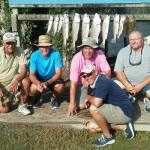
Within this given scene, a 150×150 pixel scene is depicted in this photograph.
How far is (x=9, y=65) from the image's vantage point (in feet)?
26.2

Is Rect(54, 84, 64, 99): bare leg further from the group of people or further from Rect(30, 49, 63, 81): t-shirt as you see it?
Rect(30, 49, 63, 81): t-shirt

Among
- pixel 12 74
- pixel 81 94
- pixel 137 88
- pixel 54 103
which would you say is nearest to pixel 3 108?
pixel 12 74

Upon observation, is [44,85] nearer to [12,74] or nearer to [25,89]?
[25,89]

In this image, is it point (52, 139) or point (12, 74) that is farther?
point (12, 74)

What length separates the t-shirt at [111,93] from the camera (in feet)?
22.1

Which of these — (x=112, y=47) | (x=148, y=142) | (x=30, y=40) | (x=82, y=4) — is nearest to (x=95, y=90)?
(x=148, y=142)

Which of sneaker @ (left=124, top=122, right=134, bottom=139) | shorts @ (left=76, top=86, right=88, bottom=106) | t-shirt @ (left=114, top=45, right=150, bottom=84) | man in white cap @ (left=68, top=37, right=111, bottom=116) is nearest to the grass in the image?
sneaker @ (left=124, top=122, right=134, bottom=139)

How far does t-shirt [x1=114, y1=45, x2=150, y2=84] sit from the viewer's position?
775 centimetres

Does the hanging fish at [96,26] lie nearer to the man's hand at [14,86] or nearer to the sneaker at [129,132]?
the man's hand at [14,86]

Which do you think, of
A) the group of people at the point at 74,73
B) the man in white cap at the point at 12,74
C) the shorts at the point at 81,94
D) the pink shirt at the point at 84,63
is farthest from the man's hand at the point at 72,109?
the man in white cap at the point at 12,74

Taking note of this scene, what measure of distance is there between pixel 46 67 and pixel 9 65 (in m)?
0.55

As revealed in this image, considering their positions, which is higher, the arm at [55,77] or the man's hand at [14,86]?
the arm at [55,77]

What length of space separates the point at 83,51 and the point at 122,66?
63 centimetres

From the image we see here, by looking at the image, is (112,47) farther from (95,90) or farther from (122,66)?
(95,90)
